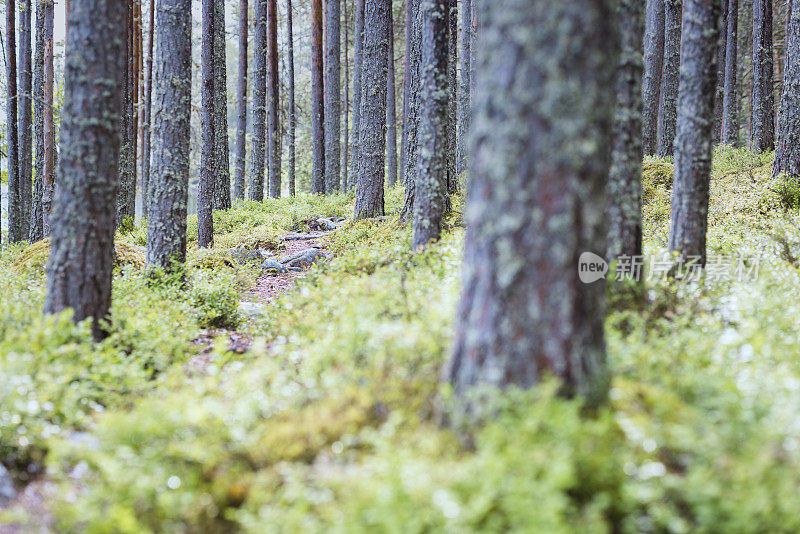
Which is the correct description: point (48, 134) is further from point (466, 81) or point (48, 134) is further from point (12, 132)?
point (466, 81)

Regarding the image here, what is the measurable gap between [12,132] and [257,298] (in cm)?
1515

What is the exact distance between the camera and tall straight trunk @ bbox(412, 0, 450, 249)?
25.9 ft

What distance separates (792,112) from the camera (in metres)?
11.1

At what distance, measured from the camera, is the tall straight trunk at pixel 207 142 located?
12.2 m

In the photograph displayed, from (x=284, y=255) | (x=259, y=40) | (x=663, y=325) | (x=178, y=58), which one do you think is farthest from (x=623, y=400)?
(x=259, y=40)

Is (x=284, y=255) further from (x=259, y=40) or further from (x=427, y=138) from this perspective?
(x=259, y=40)

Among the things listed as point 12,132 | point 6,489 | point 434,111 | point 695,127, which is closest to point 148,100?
point 12,132

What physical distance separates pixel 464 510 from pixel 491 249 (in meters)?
1.31

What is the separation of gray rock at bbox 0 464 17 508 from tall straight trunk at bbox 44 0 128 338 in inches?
72.9

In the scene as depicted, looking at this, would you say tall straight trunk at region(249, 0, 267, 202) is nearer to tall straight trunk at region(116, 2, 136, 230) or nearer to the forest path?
tall straight trunk at region(116, 2, 136, 230)

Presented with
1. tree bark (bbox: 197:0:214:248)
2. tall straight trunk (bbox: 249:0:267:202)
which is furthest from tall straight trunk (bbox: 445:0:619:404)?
tall straight trunk (bbox: 249:0:267:202)

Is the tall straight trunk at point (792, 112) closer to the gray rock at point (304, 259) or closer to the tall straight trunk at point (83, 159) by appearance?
the gray rock at point (304, 259)

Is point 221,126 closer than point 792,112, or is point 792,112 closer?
A: point 792,112

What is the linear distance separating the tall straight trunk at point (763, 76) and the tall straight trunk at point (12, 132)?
20741 millimetres
